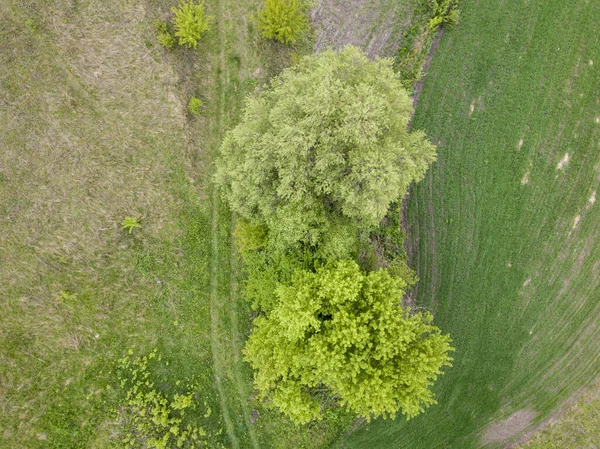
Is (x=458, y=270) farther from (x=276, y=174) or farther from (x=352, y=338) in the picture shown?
(x=276, y=174)

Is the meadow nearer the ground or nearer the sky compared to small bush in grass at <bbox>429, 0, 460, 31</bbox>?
nearer the ground

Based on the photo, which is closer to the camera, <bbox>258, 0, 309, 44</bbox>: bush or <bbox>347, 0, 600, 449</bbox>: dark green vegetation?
<bbox>258, 0, 309, 44</bbox>: bush

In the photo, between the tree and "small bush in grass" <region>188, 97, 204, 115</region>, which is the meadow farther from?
the tree

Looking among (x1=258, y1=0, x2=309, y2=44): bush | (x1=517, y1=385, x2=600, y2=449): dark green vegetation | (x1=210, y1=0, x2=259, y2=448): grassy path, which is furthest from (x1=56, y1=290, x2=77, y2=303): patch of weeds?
(x1=517, y1=385, x2=600, y2=449): dark green vegetation

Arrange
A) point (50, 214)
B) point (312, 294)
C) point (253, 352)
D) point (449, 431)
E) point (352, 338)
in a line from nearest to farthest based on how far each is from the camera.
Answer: point (352, 338) < point (312, 294) < point (253, 352) < point (50, 214) < point (449, 431)

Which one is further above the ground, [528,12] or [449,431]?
[528,12]

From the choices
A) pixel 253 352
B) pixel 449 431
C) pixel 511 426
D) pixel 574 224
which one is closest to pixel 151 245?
pixel 253 352

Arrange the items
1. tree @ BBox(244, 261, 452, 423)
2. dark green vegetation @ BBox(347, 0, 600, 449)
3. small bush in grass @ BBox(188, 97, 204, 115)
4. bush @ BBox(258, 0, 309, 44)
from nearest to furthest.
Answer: tree @ BBox(244, 261, 452, 423) < bush @ BBox(258, 0, 309, 44) < small bush in grass @ BBox(188, 97, 204, 115) < dark green vegetation @ BBox(347, 0, 600, 449)

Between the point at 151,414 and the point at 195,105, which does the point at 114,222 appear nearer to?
the point at 195,105
